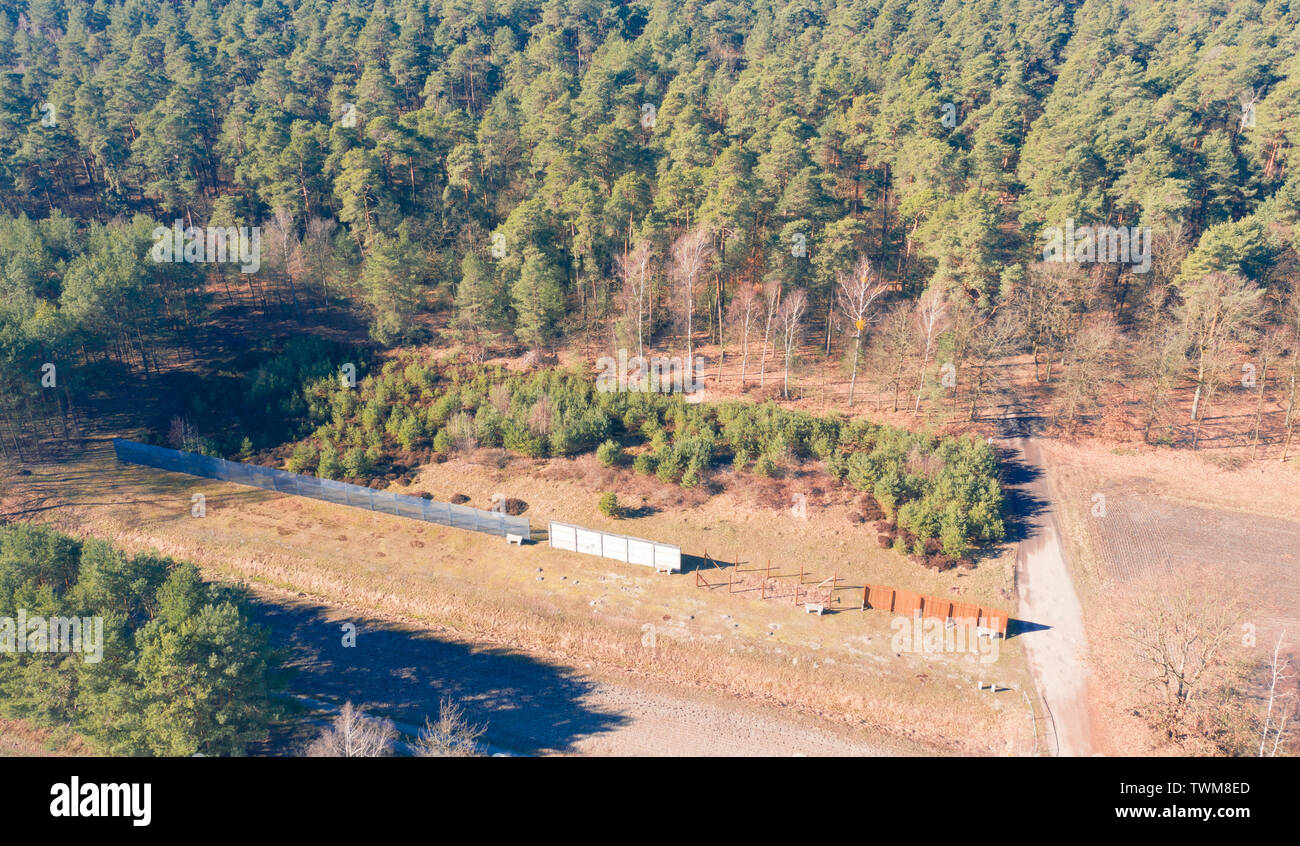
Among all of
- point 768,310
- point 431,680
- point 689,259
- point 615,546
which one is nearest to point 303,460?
point 431,680

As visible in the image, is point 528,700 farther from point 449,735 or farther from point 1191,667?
point 1191,667

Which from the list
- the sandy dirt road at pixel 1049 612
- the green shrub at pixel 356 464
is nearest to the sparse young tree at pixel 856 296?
the sandy dirt road at pixel 1049 612

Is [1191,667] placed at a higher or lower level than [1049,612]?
lower

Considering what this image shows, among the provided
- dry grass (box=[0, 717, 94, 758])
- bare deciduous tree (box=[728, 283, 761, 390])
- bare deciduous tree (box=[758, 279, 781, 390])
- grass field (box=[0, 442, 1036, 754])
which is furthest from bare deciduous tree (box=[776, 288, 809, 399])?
dry grass (box=[0, 717, 94, 758])

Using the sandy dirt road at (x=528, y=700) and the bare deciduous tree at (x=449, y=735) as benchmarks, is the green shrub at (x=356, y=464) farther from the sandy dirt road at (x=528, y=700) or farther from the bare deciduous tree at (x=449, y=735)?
the bare deciduous tree at (x=449, y=735)

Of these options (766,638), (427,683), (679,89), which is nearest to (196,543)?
(427,683)

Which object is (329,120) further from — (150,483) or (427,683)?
(427,683)
